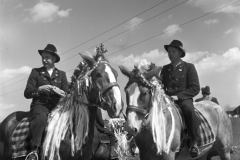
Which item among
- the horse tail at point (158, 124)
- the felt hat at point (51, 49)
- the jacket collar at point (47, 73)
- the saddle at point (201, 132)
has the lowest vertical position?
the saddle at point (201, 132)

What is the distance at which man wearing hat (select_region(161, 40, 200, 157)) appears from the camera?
6.46 m

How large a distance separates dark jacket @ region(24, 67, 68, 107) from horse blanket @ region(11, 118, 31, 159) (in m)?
0.51

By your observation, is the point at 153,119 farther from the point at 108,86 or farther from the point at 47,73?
the point at 47,73

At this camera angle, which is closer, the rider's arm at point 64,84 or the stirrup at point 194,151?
the stirrup at point 194,151

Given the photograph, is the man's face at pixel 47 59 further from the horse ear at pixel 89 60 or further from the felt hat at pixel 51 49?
the horse ear at pixel 89 60

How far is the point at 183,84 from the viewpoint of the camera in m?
6.87

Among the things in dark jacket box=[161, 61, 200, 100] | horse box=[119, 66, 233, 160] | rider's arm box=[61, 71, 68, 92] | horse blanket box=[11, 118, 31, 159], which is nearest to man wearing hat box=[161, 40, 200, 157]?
dark jacket box=[161, 61, 200, 100]

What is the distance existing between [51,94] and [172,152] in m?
2.84

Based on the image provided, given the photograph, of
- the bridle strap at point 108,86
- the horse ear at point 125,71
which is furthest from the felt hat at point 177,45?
the bridle strap at point 108,86

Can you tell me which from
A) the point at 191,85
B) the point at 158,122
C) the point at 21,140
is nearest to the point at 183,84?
the point at 191,85

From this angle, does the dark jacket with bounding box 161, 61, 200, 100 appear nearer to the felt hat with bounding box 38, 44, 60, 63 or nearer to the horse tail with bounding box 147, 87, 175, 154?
the horse tail with bounding box 147, 87, 175, 154

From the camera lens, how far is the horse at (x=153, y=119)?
5336 mm

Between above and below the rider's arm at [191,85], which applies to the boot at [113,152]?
below

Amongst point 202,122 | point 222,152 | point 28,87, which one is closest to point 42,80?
point 28,87
